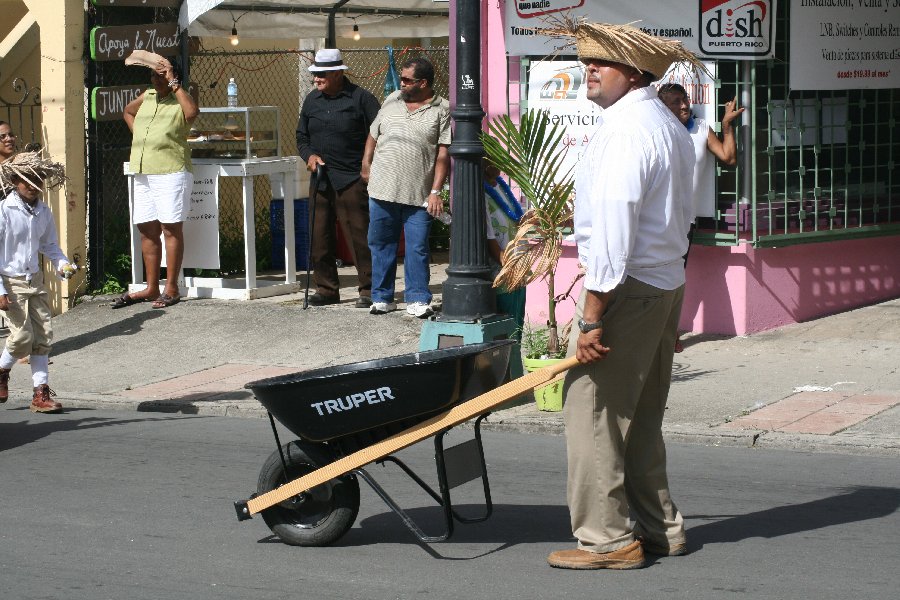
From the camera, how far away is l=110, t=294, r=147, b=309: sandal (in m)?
12.9

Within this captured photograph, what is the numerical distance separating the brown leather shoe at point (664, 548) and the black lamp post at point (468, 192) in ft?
11.4

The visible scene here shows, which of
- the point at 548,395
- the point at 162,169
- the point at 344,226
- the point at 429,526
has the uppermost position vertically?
the point at 162,169

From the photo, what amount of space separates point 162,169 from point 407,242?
2.44m

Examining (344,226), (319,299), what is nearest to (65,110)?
(344,226)

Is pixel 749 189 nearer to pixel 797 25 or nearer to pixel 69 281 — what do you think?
pixel 797 25

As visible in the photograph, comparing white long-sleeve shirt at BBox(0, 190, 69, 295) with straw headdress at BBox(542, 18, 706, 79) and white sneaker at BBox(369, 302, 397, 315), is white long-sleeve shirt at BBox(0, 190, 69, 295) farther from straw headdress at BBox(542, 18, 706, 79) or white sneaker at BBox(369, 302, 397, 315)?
straw headdress at BBox(542, 18, 706, 79)

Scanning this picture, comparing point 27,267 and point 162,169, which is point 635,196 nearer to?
point 27,267

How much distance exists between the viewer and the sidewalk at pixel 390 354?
27.9 feet

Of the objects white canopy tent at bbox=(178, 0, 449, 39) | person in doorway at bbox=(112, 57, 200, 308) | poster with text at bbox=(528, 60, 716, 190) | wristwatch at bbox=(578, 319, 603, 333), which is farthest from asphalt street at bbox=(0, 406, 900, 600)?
white canopy tent at bbox=(178, 0, 449, 39)

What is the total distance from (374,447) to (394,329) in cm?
563

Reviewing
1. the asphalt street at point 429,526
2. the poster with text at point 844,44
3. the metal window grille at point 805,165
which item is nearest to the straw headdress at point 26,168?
the asphalt street at point 429,526

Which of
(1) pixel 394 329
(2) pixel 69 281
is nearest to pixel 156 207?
(2) pixel 69 281

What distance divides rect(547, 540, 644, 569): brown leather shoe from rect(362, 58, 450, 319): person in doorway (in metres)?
5.71

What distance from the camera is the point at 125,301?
12.9 m
